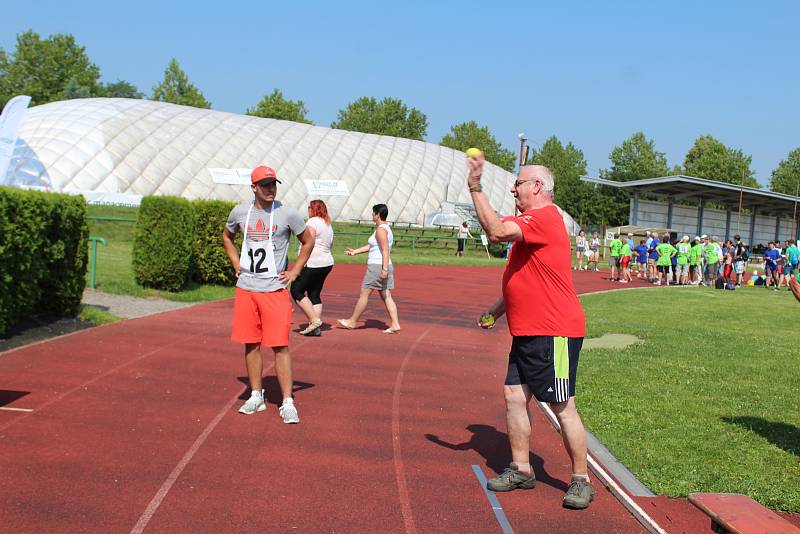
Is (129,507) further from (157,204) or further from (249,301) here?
(157,204)

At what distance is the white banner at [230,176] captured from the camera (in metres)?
51.3

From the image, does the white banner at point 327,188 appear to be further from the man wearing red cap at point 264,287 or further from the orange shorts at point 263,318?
the orange shorts at point 263,318

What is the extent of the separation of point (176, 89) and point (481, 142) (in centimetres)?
4167

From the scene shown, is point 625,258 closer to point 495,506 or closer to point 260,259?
point 260,259

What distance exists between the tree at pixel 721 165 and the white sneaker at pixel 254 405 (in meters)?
103

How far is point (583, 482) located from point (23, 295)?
760 centimetres

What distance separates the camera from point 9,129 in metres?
15.0

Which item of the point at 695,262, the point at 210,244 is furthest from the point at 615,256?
the point at 210,244

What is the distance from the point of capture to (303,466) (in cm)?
534

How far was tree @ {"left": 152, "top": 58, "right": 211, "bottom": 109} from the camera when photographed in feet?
327

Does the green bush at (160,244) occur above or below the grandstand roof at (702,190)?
below

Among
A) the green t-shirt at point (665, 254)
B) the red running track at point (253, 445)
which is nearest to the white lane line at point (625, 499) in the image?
the red running track at point (253, 445)

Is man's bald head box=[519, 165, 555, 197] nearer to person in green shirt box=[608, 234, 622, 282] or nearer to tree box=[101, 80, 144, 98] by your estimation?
person in green shirt box=[608, 234, 622, 282]

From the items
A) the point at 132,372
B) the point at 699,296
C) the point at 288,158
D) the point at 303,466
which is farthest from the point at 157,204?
the point at 288,158
